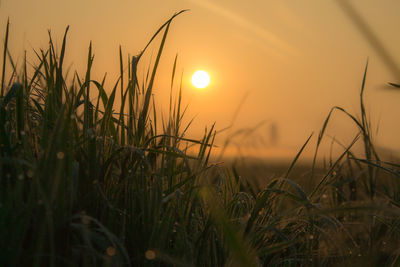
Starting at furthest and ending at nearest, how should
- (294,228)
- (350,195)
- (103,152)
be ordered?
(350,195)
(294,228)
(103,152)

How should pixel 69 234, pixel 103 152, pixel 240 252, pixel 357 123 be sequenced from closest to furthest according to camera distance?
1. pixel 240 252
2. pixel 69 234
3. pixel 103 152
4. pixel 357 123

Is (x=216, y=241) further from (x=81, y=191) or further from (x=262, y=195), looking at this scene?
(x=81, y=191)

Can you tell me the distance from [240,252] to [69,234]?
19.6 inches

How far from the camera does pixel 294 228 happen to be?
149cm

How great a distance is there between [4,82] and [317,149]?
1.07m

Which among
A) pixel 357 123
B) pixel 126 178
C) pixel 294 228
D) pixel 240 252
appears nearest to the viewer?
pixel 240 252

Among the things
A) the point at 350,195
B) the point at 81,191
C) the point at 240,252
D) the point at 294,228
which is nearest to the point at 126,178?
the point at 81,191

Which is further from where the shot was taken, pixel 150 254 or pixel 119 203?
pixel 119 203

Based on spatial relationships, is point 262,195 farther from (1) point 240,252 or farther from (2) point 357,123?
(2) point 357,123

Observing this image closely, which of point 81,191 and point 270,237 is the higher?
point 81,191

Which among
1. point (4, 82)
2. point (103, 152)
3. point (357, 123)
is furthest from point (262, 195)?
point (4, 82)

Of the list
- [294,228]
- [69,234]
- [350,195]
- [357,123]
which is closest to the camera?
[69,234]

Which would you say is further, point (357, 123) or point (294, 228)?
point (357, 123)

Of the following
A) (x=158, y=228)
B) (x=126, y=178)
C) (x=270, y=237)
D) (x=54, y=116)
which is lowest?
(x=270, y=237)
